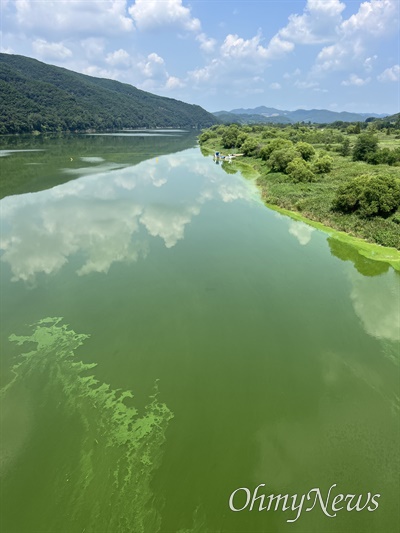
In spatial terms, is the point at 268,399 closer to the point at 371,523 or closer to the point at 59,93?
the point at 371,523

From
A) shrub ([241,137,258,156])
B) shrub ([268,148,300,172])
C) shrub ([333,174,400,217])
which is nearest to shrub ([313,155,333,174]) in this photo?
shrub ([268,148,300,172])

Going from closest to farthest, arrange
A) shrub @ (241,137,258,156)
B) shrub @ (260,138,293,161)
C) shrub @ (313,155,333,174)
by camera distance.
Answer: shrub @ (313,155,333,174) → shrub @ (260,138,293,161) → shrub @ (241,137,258,156)

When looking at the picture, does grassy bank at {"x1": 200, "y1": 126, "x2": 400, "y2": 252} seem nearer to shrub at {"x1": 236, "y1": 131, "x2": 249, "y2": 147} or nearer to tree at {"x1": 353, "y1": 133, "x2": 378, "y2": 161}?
tree at {"x1": 353, "y1": 133, "x2": 378, "y2": 161}

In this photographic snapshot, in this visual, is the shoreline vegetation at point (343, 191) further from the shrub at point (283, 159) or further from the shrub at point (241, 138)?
the shrub at point (241, 138)

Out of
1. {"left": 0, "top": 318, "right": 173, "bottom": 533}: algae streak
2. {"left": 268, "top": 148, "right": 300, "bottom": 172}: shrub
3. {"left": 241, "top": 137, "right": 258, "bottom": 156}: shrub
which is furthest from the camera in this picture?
{"left": 241, "top": 137, "right": 258, "bottom": 156}: shrub

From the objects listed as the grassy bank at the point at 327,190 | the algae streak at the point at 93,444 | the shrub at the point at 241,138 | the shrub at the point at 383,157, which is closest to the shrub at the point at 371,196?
the grassy bank at the point at 327,190

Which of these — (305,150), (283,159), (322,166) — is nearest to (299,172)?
(322,166)

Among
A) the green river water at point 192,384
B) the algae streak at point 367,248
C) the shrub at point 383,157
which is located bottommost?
the algae streak at point 367,248
